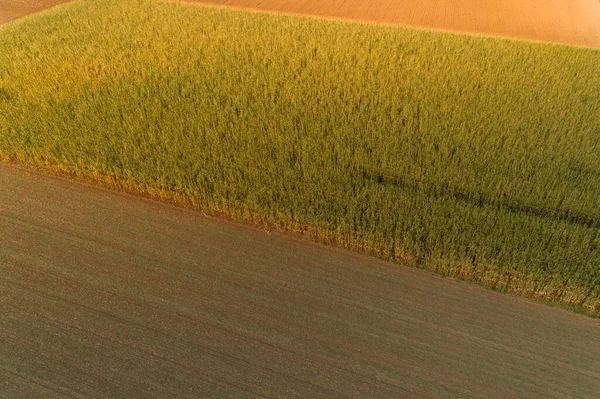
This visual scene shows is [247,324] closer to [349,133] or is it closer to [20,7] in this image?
[349,133]

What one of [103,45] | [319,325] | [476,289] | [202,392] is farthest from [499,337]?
[103,45]

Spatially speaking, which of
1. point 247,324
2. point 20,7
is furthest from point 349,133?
point 20,7

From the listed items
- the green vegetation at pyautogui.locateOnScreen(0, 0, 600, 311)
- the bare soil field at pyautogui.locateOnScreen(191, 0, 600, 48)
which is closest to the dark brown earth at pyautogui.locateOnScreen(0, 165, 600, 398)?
the green vegetation at pyautogui.locateOnScreen(0, 0, 600, 311)

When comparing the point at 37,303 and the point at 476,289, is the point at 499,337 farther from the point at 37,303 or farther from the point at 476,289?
the point at 37,303

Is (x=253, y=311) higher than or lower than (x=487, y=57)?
lower

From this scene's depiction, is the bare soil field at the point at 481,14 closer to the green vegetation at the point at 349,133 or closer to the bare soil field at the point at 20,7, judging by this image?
the green vegetation at the point at 349,133

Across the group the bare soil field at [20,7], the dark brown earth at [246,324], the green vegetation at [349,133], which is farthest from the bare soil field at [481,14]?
the dark brown earth at [246,324]
